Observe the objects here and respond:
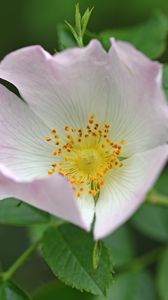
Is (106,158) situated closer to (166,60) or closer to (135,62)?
(135,62)

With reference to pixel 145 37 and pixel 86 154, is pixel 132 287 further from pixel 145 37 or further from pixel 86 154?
pixel 145 37

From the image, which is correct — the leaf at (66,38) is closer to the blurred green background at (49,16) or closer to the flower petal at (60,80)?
the flower petal at (60,80)

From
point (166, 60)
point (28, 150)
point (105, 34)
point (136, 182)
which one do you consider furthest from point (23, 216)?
point (166, 60)

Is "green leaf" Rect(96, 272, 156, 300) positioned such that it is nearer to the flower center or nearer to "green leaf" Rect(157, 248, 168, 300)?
"green leaf" Rect(157, 248, 168, 300)

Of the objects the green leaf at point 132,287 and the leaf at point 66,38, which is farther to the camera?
the green leaf at point 132,287

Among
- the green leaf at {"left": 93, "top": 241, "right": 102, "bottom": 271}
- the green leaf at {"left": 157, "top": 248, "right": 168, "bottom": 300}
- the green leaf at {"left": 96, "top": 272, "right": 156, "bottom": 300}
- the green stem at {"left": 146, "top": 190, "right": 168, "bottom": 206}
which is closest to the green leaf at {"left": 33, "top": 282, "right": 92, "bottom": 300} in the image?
the green leaf at {"left": 96, "top": 272, "right": 156, "bottom": 300}

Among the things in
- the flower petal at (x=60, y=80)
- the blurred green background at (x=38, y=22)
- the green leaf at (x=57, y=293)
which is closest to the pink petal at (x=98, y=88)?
the flower petal at (x=60, y=80)
